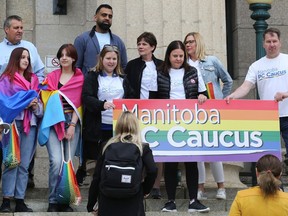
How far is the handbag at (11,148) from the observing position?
361 inches

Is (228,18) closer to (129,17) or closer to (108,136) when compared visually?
(129,17)

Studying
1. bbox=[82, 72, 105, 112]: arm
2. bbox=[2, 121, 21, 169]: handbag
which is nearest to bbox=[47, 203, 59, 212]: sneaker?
bbox=[2, 121, 21, 169]: handbag

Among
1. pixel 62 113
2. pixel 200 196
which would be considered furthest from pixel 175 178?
pixel 62 113

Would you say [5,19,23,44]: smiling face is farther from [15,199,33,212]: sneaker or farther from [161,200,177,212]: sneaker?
[161,200,177,212]: sneaker

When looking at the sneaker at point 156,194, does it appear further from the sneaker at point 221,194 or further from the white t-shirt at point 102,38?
the white t-shirt at point 102,38

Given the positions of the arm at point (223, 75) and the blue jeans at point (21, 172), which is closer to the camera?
the blue jeans at point (21, 172)

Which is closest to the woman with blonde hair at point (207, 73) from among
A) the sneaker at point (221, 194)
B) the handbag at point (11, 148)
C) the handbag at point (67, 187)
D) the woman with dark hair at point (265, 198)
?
the sneaker at point (221, 194)

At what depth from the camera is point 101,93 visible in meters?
9.74

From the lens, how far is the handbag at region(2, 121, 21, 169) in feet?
30.1

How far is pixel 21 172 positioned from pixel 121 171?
2.21m

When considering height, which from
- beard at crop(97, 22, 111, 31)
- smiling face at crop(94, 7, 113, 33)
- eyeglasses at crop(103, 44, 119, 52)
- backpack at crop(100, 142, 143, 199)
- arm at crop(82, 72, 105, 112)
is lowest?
backpack at crop(100, 142, 143, 199)

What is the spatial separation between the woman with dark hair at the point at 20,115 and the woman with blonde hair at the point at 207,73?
2004mm

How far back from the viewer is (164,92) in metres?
9.88

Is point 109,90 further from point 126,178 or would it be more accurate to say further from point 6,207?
point 126,178
